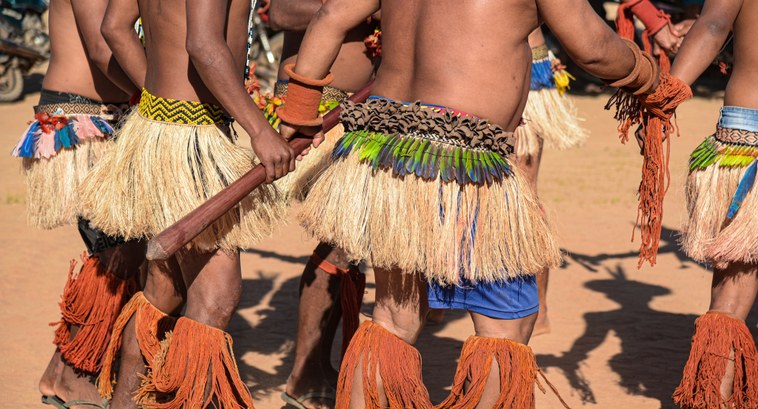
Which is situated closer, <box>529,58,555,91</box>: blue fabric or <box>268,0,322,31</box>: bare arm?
<box>268,0,322,31</box>: bare arm

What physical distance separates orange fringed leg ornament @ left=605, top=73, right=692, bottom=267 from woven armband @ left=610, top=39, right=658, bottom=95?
11cm

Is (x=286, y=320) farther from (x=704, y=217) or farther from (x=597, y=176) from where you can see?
(x=597, y=176)

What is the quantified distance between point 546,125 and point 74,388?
2858mm

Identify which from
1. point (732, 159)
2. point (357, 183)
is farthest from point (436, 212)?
point (732, 159)

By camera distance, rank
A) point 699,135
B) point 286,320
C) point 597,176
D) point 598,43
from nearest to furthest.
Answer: point 598,43 → point 286,320 → point 597,176 → point 699,135

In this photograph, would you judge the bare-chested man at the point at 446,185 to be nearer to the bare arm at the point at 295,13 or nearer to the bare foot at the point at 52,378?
the bare arm at the point at 295,13

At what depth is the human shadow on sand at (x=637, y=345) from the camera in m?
4.73

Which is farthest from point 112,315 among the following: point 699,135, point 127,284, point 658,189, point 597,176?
point 699,135

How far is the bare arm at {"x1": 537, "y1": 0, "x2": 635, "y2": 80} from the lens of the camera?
9.75 feet

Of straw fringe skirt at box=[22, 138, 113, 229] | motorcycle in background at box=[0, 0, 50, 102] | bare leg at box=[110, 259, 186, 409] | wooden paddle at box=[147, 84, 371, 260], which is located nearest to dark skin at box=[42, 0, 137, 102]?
straw fringe skirt at box=[22, 138, 113, 229]

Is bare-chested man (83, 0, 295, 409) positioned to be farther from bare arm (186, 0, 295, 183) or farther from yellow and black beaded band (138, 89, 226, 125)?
bare arm (186, 0, 295, 183)

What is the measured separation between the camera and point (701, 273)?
667 centimetres

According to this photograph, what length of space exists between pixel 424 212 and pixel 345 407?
728 mm

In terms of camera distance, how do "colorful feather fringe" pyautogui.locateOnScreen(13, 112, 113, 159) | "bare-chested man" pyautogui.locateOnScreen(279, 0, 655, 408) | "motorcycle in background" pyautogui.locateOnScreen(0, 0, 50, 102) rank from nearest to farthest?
"bare-chested man" pyautogui.locateOnScreen(279, 0, 655, 408)
"colorful feather fringe" pyautogui.locateOnScreen(13, 112, 113, 159)
"motorcycle in background" pyautogui.locateOnScreen(0, 0, 50, 102)
